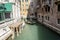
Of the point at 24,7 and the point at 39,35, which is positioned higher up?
the point at 24,7

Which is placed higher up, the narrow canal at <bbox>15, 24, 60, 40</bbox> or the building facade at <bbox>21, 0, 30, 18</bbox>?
the building facade at <bbox>21, 0, 30, 18</bbox>

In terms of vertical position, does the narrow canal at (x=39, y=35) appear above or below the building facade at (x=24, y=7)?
below

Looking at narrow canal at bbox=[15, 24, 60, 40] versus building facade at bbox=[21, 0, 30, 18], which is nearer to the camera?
narrow canal at bbox=[15, 24, 60, 40]

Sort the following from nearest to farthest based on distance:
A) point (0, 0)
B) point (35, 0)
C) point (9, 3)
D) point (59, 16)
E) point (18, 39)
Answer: point (18, 39)
point (59, 16)
point (0, 0)
point (9, 3)
point (35, 0)

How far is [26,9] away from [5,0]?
19936 millimetres

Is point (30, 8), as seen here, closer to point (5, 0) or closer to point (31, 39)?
point (5, 0)

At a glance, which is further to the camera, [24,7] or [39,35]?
[24,7]

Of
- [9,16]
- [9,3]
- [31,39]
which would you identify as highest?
→ [9,3]

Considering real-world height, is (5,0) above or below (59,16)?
above

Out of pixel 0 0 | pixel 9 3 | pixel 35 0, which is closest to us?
pixel 0 0

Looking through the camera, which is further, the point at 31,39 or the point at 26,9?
the point at 26,9

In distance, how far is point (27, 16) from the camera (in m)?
39.3

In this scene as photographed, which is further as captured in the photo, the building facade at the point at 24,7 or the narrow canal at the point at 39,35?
the building facade at the point at 24,7

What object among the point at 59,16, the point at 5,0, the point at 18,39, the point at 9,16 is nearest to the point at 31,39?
the point at 18,39
